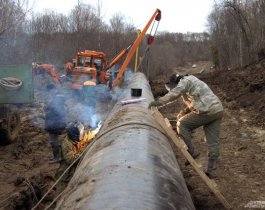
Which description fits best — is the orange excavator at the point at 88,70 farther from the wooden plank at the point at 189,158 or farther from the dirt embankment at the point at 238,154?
the wooden plank at the point at 189,158

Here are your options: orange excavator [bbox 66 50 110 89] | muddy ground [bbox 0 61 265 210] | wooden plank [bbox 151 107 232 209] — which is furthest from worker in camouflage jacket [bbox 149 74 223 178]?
orange excavator [bbox 66 50 110 89]

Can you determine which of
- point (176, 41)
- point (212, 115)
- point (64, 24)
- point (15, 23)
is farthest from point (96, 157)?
point (176, 41)

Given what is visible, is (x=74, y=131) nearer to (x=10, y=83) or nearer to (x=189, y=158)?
(x=189, y=158)

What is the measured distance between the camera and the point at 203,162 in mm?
8461

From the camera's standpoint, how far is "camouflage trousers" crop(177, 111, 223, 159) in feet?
22.7

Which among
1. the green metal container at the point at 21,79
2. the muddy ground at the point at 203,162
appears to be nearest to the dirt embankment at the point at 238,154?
the muddy ground at the point at 203,162

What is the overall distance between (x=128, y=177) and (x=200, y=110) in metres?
3.41

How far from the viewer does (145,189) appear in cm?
344

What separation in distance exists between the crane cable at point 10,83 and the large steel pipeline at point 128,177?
5.82 meters

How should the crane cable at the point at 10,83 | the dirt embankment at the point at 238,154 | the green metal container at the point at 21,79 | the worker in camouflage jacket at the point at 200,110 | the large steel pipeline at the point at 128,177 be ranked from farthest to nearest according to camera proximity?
the green metal container at the point at 21,79
the crane cable at the point at 10,83
the worker in camouflage jacket at the point at 200,110
the dirt embankment at the point at 238,154
the large steel pipeline at the point at 128,177

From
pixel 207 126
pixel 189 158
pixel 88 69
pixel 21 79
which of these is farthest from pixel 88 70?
pixel 189 158

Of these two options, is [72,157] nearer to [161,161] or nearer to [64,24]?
[161,161]

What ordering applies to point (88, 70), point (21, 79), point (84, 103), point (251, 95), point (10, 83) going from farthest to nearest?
1. point (88, 70)
2. point (251, 95)
3. point (84, 103)
4. point (21, 79)
5. point (10, 83)

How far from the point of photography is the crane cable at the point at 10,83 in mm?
10664
